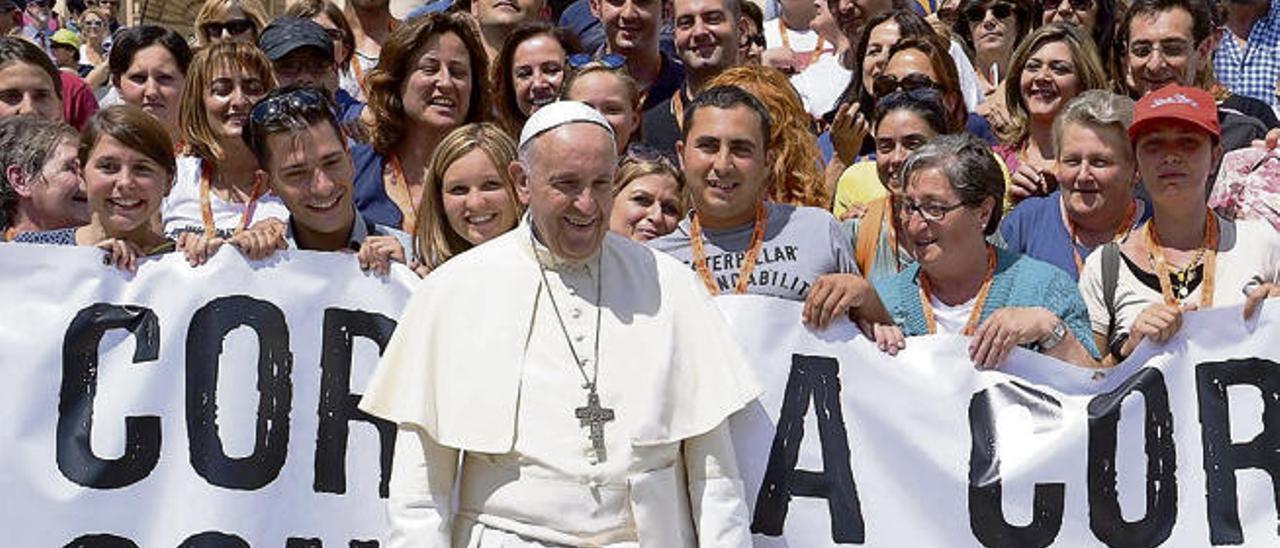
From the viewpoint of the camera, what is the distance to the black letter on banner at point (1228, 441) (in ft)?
20.0

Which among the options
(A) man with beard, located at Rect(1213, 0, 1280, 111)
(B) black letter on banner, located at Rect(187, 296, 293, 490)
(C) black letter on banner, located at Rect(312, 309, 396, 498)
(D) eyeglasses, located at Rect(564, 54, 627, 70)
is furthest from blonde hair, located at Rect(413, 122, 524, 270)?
(A) man with beard, located at Rect(1213, 0, 1280, 111)

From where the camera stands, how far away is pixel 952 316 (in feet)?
20.6

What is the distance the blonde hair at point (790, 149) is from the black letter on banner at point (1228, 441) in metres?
1.48

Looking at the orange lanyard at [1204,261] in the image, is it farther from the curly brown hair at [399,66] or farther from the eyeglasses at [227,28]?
the eyeglasses at [227,28]

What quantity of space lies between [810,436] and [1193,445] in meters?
1.07

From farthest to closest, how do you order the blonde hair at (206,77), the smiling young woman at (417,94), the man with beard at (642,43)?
the man with beard at (642,43)
the smiling young woman at (417,94)
the blonde hair at (206,77)

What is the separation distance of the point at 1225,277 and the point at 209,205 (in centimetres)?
322

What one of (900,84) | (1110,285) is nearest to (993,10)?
(900,84)

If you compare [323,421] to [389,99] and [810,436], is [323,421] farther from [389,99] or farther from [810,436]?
[389,99]

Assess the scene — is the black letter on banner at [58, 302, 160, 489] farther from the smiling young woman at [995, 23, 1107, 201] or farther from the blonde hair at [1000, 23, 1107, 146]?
the blonde hair at [1000, 23, 1107, 146]

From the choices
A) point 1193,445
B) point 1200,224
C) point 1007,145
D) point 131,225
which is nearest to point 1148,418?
point 1193,445

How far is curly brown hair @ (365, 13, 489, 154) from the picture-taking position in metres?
7.76

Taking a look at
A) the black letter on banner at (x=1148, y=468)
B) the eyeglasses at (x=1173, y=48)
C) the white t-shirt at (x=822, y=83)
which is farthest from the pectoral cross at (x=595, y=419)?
the white t-shirt at (x=822, y=83)

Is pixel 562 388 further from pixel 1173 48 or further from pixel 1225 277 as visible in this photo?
pixel 1173 48
